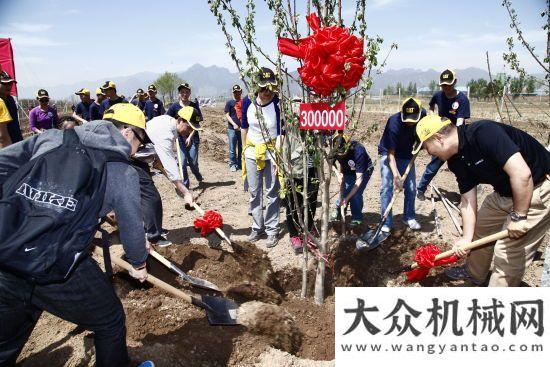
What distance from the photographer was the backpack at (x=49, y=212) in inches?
66.8

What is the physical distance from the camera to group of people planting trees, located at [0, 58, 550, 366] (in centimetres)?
178

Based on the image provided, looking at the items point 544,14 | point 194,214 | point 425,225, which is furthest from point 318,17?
point 194,214

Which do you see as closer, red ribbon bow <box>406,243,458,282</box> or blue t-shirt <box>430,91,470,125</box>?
red ribbon bow <box>406,243,458,282</box>

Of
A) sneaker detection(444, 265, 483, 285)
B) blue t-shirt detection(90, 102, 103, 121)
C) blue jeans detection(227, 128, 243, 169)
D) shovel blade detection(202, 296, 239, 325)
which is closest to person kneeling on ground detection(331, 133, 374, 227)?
sneaker detection(444, 265, 483, 285)

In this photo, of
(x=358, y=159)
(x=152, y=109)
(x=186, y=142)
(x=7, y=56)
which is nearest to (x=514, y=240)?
(x=358, y=159)

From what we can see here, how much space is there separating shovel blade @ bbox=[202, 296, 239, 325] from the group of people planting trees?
2.62 ft

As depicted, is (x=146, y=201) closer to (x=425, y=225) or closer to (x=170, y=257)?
(x=170, y=257)

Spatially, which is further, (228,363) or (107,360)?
(228,363)

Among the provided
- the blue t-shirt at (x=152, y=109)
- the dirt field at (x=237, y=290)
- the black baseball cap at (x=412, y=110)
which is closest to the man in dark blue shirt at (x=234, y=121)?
the blue t-shirt at (x=152, y=109)

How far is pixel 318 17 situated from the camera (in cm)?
265

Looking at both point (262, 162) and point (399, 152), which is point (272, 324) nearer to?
point (262, 162)

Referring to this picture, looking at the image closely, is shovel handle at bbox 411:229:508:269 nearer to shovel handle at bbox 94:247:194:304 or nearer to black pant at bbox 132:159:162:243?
shovel handle at bbox 94:247:194:304

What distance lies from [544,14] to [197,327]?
4.00 metres

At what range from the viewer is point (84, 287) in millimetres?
2016
